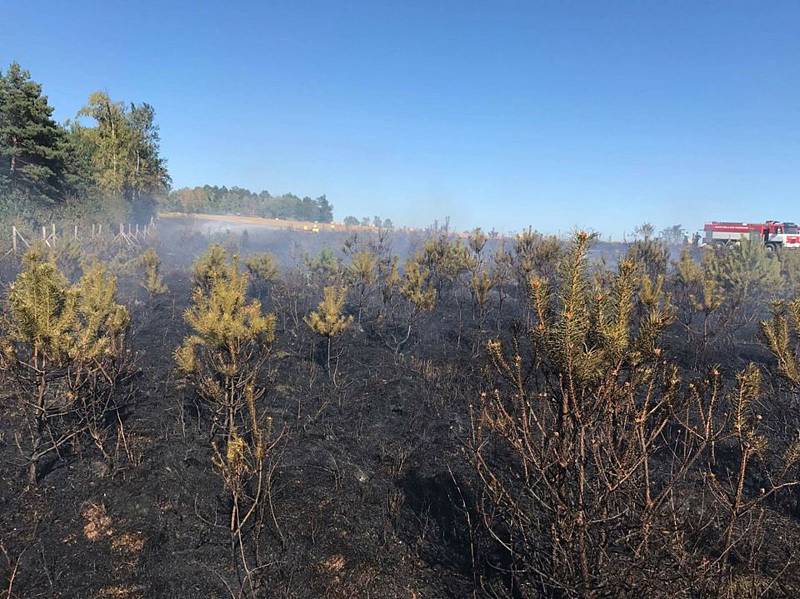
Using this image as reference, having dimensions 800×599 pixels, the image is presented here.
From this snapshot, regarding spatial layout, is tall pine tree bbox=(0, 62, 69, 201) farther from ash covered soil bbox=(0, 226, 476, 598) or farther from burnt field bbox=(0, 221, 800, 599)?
ash covered soil bbox=(0, 226, 476, 598)

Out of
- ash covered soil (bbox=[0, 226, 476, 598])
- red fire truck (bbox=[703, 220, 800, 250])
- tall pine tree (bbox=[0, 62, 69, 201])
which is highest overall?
tall pine tree (bbox=[0, 62, 69, 201])

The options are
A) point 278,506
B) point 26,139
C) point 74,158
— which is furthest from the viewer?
point 74,158

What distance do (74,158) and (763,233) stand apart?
49877mm

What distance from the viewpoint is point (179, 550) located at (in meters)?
5.96

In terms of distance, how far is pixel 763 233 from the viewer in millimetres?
31922

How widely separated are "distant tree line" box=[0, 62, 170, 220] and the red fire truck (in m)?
44.6

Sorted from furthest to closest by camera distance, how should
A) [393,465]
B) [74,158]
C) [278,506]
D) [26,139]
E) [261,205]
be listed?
1. [261,205]
2. [74,158]
3. [26,139]
4. [393,465]
5. [278,506]

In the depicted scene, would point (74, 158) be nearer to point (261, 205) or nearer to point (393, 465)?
point (393, 465)

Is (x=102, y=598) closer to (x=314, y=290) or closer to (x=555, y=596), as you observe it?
(x=555, y=596)

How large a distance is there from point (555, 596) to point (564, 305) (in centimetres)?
310

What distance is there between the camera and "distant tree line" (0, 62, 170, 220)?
25048 mm

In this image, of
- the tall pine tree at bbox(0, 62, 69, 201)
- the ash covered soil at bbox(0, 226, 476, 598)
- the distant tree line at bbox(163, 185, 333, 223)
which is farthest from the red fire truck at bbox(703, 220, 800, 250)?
the distant tree line at bbox(163, 185, 333, 223)

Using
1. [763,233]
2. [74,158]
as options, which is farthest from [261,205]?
[763,233]

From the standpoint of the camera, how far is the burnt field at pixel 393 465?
136 inches
